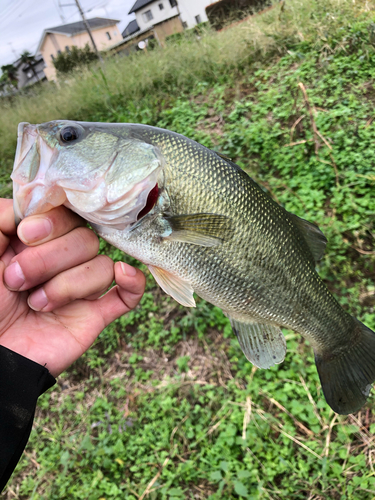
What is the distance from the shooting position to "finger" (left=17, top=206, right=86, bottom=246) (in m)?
1.13

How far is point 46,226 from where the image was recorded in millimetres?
1161

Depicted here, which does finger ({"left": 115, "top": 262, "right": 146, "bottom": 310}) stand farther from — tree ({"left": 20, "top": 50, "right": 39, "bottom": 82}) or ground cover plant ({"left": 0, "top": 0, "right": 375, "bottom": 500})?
tree ({"left": 20, "top": 50, "right": 39, "bottom": 82})

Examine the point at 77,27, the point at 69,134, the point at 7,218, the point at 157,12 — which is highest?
the point at 77,27

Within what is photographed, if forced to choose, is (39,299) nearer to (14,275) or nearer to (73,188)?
(14,275)

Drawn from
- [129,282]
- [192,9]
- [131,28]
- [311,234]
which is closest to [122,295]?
[129,282]

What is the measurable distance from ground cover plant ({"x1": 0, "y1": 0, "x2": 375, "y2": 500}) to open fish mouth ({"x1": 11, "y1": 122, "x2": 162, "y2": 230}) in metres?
1.91

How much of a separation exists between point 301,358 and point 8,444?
6.87ft

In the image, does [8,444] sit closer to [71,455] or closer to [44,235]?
[44,235]

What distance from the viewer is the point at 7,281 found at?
1.16 meters

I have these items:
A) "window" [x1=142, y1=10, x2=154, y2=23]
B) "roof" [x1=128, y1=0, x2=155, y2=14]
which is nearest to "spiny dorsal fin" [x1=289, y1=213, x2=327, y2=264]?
"roof" [x1=128, y1=0, x2=155, y2=14]

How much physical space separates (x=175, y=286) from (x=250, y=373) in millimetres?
1605

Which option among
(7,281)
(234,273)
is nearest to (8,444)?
(7,281)

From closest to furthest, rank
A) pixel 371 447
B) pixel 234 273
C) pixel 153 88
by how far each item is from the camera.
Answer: pixel 234 273 < pixel 371 447 < pixel 153 88

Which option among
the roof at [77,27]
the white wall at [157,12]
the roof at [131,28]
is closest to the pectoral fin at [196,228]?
the white wall at [157,12]
